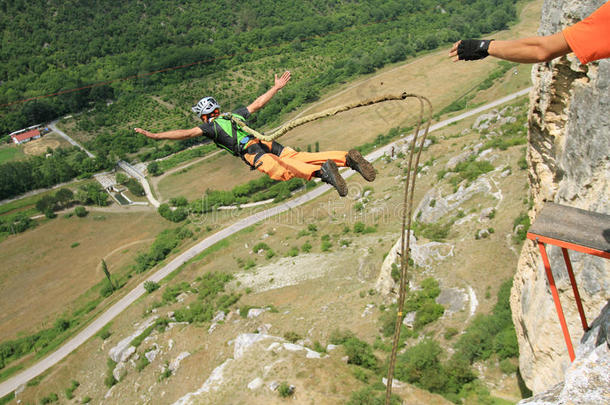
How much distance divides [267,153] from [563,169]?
22.0 ft

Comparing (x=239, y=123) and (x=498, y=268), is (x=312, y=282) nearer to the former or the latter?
(x=498, y=268)

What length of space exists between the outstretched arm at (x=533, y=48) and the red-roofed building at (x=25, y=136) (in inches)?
4498

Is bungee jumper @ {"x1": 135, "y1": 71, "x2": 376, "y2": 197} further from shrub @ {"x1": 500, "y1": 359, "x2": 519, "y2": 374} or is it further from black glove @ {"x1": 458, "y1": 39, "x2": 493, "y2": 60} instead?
shrub @ {"x1": 500, "y1": 359, "x2": 519, "y2": 374}

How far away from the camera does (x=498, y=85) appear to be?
68125mm

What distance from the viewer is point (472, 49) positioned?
15.8 ft

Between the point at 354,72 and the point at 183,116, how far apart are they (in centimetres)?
3937

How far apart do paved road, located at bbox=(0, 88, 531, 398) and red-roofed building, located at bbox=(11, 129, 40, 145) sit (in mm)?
72412

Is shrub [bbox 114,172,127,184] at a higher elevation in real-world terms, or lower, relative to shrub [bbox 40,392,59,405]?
higher

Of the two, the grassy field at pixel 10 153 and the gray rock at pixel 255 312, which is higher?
the grassy field at pixel 10 153

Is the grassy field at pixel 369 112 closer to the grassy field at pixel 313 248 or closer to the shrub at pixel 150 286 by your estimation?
the grassy field at pixel 313 248

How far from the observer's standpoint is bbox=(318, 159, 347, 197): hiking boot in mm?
9352

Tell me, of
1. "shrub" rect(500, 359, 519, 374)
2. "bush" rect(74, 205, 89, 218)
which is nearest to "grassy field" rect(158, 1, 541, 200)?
"bush" rect(74, 205, 89, 218)

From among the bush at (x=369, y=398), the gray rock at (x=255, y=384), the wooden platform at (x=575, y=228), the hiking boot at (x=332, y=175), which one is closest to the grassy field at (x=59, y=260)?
the gray rock at (x=255, y=384)

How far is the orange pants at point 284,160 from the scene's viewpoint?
9.77 m
